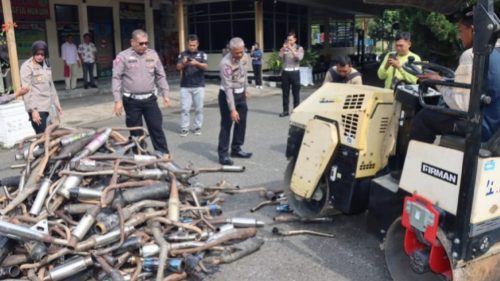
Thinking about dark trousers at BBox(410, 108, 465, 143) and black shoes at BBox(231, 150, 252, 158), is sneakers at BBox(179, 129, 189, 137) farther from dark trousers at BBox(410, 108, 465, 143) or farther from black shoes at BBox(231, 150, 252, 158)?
dark trousers at BBox(410, 108, 465, 143)

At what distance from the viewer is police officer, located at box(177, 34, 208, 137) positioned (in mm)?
8391

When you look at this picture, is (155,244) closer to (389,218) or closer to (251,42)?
(389,218)

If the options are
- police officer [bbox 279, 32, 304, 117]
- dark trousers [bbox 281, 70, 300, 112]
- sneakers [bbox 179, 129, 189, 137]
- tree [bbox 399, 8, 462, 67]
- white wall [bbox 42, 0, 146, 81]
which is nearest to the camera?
sneakers [bbox 179, 129, 189, 137]

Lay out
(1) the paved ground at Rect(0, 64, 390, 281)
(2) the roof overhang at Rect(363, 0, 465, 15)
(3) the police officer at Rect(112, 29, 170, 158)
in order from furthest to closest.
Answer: (3) the police officer at Rect(112, 29, 170, 158)
(1) the paved ground at Rect(0, 64, 390, 281)
(2) the roof overhang at Rect(363, 0, 465, 15)

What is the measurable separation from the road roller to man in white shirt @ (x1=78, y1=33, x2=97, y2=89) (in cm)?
1135

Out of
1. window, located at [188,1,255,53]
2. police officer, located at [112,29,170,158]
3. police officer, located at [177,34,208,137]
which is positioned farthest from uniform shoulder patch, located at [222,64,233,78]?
window, located at [188,1,255,53]

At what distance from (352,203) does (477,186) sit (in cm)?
142

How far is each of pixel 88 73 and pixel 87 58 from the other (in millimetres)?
579

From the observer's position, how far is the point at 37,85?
20.8 feet

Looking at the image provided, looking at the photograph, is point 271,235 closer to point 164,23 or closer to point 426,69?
point 426,69

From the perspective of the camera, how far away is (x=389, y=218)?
3441 millimetres

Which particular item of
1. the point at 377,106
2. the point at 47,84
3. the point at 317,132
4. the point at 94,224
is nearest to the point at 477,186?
the point at 377,106

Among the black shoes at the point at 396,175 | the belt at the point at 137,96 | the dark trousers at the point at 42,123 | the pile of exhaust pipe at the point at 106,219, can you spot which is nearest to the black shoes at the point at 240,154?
the belt at the point at 137,96

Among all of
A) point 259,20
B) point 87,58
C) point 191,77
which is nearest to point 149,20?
point 259,20
